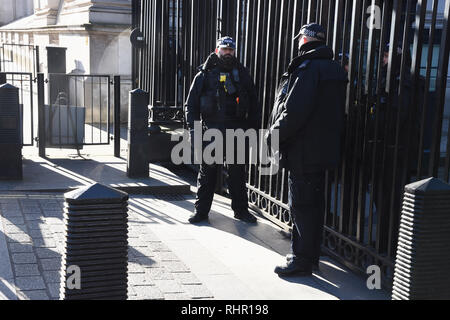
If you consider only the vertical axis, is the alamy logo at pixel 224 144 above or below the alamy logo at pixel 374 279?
above

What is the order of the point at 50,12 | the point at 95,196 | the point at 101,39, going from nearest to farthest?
the point at 95,196, the point at 101,39, the point at 50,12

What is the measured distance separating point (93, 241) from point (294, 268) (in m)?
2.16

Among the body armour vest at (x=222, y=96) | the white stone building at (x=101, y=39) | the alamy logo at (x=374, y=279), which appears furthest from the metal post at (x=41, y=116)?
the alamy logo at (x=374, y=279)

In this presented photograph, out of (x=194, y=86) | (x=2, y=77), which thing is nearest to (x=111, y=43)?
(x=2, y=77)

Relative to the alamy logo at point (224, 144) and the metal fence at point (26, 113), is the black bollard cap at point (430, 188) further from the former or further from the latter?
the metal fence at point (26, 113)

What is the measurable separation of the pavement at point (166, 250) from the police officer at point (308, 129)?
0.34 metres

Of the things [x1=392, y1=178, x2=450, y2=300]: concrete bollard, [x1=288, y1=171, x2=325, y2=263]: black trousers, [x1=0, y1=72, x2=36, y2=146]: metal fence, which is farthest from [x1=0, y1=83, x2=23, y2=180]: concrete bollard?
[x1=392, y1=178, x2=450, y2=300]: concrete bollard

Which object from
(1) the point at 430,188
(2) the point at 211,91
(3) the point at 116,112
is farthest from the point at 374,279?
(3) the point at 116,112

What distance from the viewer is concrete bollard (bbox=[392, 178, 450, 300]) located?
3.25 m

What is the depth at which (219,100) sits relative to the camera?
20.7ft

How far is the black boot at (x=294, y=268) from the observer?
4887mm

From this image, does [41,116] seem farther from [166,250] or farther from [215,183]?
[166,250]

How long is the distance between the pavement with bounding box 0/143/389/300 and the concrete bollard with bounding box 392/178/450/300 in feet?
4.16
